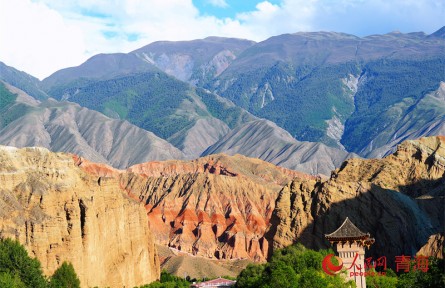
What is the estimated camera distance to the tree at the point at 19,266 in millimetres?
86375

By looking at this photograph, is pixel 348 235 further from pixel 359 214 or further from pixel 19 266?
pixel 359 214

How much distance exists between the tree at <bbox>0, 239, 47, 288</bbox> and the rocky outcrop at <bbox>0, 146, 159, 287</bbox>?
358 centimetres

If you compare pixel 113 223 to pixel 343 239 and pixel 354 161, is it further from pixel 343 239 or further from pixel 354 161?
pixel 354 161

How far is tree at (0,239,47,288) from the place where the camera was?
86.4 meters

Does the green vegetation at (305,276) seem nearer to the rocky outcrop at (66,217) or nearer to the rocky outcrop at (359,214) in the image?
the rocky outcrop at (66,217)

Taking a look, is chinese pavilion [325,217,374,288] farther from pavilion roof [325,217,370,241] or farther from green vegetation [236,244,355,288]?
green vegetation [236,244,355,288]

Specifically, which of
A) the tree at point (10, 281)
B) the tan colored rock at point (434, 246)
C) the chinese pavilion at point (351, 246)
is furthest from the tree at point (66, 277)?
the tan colored rock at point (434, 246)

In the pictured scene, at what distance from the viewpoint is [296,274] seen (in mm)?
84375

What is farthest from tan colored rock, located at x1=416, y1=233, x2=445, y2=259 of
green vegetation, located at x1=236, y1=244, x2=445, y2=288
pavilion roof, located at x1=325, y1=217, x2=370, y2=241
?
pavilion roof, located at x1=325, y1=217, x2=370, y2=241

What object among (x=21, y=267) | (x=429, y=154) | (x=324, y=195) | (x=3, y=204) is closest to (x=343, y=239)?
(x=21, y=267)

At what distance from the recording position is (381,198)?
432 feet

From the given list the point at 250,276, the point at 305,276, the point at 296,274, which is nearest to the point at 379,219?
the point at 250,276

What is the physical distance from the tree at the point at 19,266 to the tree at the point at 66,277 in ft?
11.9

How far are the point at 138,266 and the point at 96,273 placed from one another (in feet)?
55.5
